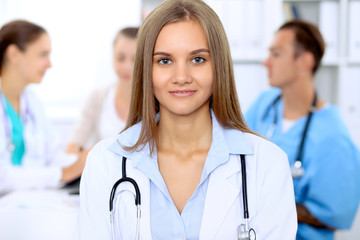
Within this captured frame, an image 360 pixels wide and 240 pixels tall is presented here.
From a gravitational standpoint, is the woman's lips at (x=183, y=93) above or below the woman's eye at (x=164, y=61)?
below

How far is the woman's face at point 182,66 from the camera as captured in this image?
1.18 metres

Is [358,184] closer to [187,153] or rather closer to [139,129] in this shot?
[187,153]

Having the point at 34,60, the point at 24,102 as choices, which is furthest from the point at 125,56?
the point at 24,102

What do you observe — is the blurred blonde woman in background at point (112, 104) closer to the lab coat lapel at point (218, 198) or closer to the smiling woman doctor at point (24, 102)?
the smiling woman doctor at point (24, 102)

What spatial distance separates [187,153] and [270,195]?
0.84 feet

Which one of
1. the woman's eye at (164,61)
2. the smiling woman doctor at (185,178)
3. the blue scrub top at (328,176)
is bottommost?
the blue scrub top at (328,176)

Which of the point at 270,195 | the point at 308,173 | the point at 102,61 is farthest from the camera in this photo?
the point at 102,61

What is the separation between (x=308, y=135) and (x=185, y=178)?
94 centimetres

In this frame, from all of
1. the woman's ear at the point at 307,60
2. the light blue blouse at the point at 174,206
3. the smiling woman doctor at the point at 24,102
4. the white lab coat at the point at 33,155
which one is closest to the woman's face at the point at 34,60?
the smiling woman doctor at the point at 24,102

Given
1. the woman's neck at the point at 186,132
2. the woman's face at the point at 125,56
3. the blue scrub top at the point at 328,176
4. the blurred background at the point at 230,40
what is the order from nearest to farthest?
the woman's neck at the point at 186,132 < the blue scrub top at the point at 328,176 < the woman's face at the point at 125,56 < the blurred background at the point at 230,40

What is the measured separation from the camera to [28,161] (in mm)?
2287

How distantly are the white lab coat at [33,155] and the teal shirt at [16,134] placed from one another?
2 centimetres

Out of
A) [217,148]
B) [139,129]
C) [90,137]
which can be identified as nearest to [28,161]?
[90,137]

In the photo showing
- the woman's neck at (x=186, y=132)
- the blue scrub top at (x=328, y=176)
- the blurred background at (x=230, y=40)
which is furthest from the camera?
the blurred background at (x=230, y=40)
